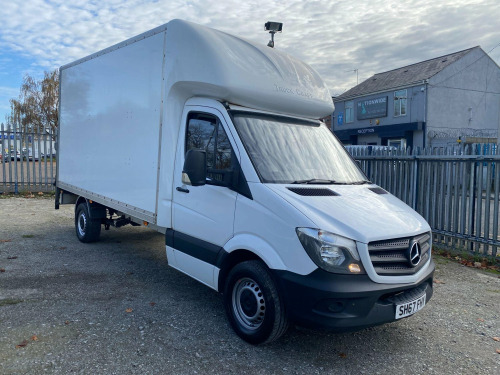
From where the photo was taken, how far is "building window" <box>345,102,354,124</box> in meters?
35.3

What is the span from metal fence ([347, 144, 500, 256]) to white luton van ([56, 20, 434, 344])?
3468 mm

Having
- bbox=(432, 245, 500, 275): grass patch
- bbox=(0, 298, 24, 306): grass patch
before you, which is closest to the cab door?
bbox=(0, 298, 24, 306): grass patch

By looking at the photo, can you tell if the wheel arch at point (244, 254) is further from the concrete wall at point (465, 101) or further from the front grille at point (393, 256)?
the concrete wall at point (465, 101)

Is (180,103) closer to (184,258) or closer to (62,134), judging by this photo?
(184,258)

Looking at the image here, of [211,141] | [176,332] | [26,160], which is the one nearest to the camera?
[176,332]

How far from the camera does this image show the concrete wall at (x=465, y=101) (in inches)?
1140

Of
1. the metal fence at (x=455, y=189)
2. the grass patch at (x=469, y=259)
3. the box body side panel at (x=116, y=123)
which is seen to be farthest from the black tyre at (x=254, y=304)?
the metal fence at (x=455, y=189)

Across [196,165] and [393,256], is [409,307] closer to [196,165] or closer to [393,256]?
[393,256]

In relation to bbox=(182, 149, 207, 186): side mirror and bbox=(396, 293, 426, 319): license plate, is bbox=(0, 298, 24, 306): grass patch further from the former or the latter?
bbox=(396, 293, 426, 319): license plate

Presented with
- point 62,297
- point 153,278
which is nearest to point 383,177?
point 153,278

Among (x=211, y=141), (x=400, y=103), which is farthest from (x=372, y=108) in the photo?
(x=211, y=141)

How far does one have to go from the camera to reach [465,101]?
3025 cm

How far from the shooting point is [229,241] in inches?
158

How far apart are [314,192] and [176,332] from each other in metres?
2.01
